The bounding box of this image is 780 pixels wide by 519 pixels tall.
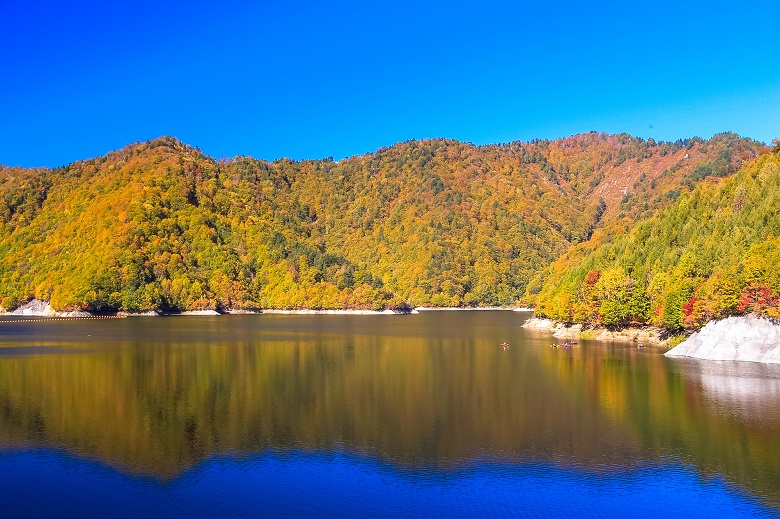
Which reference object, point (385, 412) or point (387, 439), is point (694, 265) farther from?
point (387, 439)

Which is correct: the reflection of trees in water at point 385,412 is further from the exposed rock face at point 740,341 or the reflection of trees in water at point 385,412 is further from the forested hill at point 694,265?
the forested hill at point 694,265

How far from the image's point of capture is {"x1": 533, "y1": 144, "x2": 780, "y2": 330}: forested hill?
7256 centimetres

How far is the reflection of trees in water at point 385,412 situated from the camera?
114 ft

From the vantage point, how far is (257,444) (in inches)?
1428

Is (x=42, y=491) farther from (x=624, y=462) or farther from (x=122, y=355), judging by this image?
(x=122, y=355)

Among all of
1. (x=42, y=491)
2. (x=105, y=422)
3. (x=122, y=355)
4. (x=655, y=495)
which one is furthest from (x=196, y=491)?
(x=122, y=355)

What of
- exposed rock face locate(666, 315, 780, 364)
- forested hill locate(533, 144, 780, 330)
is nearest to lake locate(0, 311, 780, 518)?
exposed rock face locate(666, 315, 780, 364)

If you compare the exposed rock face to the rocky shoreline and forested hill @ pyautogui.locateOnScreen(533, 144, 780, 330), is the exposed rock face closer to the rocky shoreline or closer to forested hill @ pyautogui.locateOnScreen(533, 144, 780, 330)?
the rocky shoreline

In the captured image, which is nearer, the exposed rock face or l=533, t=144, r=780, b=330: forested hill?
the exposed rock face

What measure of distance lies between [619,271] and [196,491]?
90.5 m

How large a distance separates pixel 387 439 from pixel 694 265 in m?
69.2

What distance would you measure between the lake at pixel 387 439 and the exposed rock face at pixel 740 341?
3157 millimetres

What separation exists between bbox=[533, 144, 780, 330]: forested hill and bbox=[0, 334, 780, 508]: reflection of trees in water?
10.9 metres

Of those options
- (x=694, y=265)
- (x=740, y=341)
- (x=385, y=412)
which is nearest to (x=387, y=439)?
(x=385, y=412)
